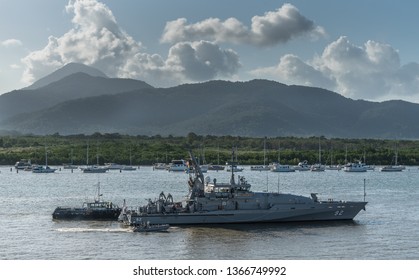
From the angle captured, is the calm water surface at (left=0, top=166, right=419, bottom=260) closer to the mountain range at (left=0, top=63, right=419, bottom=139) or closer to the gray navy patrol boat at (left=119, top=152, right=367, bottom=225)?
the gray navy patrol boat at (left=119, top=152, right=367, bottom=225)

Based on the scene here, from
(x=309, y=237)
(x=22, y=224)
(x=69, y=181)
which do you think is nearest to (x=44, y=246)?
(x=22, y=224)

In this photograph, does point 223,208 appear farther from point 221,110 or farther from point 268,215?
point 221,110

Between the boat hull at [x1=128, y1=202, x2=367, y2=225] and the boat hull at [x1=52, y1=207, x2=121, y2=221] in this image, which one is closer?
the boat hull at [x1=128, y1=202, x2=367, y2=225]

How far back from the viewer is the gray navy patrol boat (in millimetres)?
46844

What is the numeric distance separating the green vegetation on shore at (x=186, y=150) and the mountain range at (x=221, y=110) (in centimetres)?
221

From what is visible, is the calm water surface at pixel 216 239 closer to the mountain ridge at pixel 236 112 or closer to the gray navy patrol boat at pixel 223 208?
the gray navy patrol boat at pixel 223 208

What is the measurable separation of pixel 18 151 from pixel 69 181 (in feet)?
169

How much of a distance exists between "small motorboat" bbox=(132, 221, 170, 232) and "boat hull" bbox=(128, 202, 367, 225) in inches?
22.2

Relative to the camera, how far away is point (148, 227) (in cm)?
4494

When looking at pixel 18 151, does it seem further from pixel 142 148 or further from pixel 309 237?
pixel 309 237

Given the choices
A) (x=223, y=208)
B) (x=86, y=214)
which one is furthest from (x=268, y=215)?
(x=86, y=214)

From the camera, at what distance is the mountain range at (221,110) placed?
137750 millimetres

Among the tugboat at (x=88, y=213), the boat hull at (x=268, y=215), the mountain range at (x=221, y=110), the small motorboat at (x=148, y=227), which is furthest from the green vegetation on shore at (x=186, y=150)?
the small motorboat at (x=148, y=227)

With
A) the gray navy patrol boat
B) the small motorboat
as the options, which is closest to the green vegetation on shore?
the gray navy patrol boat
